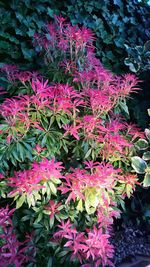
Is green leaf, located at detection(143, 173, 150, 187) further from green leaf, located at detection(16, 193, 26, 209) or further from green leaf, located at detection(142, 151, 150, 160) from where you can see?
green leaf, located at detection(16, 193, 26, 209)

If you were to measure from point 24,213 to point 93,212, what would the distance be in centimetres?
42

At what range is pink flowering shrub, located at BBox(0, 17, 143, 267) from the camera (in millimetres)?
1685

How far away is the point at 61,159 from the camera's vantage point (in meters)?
2.02

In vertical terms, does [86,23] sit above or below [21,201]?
above

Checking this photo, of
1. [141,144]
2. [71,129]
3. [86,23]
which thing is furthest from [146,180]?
[86,23]

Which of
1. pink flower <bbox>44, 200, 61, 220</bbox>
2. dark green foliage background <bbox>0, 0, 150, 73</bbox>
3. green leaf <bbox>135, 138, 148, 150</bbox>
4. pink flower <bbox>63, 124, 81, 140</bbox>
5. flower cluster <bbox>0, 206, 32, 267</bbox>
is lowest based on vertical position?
flower cluster <bbox>0, 206, 32, 267</bbox>

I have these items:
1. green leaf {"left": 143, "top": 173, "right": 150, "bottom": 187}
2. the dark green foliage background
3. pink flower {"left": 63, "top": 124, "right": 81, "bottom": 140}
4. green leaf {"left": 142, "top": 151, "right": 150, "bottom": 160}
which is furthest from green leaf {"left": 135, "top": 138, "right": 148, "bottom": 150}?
the dark green foliage background

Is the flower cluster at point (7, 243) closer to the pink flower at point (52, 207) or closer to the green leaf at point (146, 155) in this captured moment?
the pink flower at point (52, 207)

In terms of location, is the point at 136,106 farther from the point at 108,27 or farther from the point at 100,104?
the point at 100,104

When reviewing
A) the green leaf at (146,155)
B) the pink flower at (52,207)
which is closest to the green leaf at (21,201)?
the pink flower at (52,207)

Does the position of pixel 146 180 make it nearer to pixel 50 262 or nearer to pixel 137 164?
pixel 137 164

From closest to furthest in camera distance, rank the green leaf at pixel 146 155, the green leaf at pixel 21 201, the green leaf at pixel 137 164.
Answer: the green leaf at pixel 21 201, the green leaf at pixel 137 164, the green leaf at pixel 146 155

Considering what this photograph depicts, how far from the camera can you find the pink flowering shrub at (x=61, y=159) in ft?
5.53

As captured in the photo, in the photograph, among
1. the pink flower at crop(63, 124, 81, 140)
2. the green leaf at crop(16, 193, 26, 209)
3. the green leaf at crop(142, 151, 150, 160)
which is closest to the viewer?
the green leaf at crop(16, 193, 26, 209)
